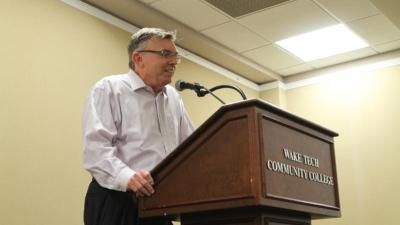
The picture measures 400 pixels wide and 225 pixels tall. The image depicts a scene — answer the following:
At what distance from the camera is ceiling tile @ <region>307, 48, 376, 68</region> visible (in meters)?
5.03

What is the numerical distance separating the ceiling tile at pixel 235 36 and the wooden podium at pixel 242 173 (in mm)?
2894

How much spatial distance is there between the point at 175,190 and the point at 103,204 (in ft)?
0.96

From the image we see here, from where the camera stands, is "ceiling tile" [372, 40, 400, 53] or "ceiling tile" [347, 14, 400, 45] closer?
"ceiling tile" [347, 14, 400, 45]

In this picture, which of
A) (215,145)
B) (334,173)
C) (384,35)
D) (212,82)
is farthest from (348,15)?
(215,145)

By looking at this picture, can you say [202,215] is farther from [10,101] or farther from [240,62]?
[240,62]

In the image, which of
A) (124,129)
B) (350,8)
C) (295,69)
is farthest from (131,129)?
(295,69)

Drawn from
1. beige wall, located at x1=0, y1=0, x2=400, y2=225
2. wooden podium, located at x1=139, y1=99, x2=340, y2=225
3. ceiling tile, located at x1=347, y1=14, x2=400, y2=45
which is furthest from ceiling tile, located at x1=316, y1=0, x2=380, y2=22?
wooden podium, located at x1=139, y1=99, x2=340, y2=225

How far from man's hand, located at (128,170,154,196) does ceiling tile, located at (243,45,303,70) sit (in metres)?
3.48

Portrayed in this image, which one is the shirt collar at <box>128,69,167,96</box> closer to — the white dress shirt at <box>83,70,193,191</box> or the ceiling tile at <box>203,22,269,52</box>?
the white dress shirt at <box>83,70,193,191</box>

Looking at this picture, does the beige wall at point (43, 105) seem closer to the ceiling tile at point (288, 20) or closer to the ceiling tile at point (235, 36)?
the ceiling tile at point (235, 36)

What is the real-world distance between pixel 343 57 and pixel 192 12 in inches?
75.0

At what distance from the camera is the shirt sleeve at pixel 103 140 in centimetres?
155

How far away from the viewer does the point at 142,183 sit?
1508mm

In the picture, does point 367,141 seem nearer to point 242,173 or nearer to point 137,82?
point 137,82
